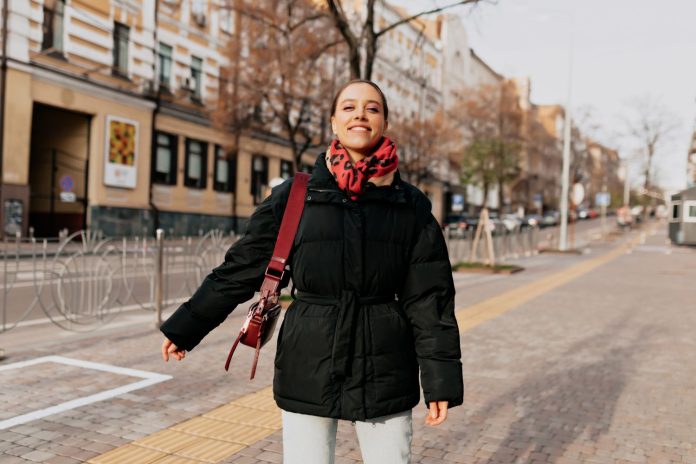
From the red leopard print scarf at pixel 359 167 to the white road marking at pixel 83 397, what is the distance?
10.8ft

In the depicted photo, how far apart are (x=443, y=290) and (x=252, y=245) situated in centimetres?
73

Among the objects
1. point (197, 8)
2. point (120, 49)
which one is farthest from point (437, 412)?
point (197, 8)

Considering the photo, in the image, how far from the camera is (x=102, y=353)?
6.74m

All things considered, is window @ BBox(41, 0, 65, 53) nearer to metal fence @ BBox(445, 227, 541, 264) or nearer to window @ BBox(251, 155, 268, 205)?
window @ BBox(251, 155, 268, 205)

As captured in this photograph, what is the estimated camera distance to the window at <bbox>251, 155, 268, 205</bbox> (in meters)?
34.6

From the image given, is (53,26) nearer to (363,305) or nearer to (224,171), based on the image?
(224,171)

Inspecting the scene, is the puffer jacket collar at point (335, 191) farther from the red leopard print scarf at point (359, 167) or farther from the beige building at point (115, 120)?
the beige building at point (115, 120)

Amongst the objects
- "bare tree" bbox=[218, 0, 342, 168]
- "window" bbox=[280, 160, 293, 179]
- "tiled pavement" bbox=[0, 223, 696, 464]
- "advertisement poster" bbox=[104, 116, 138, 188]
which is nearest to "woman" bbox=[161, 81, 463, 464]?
"tiled pavement" bbox=[0, 223, 696, 464]

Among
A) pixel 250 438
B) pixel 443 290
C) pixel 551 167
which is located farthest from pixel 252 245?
pixel 551 167

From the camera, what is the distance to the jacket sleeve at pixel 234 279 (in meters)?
2.58

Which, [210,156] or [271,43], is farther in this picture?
[210,156]

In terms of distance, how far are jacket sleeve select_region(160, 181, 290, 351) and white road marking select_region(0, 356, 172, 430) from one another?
101 inches

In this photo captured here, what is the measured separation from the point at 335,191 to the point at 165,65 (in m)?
27.9

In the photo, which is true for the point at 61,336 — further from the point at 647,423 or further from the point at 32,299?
the point at 647,423
